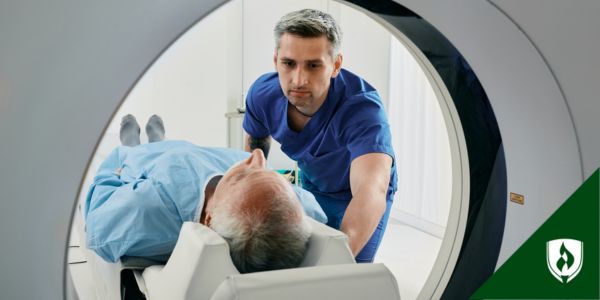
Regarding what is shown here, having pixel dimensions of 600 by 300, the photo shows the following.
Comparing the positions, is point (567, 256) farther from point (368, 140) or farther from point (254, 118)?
point (254, 118)

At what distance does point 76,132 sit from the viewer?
700 mm

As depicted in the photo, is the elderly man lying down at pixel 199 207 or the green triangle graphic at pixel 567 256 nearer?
the green triangle graphic at pixel 567 256

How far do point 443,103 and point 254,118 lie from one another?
95 centimetres

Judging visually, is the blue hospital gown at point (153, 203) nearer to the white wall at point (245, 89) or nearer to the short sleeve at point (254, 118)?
the short sleeve at point (254, 118)

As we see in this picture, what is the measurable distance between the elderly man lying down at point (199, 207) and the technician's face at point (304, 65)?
30 centimetres

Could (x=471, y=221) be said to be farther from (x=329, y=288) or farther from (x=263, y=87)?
(x=263, y=87)

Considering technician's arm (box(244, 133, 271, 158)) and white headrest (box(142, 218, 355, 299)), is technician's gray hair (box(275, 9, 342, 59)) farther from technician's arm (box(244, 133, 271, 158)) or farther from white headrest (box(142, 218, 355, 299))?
white headrest (box(142, 218, 355, 299))

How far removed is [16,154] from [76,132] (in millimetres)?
68

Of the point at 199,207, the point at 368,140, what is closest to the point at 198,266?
the point at 199,207

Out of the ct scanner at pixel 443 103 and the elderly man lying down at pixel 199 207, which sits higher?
the ct scanner at pixel 443 103

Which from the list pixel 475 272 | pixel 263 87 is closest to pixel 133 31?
pixel 475 272

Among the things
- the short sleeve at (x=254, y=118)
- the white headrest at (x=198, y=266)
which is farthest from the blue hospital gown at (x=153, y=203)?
the white headrest at (x=198, y=266)

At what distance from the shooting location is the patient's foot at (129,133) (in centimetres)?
314

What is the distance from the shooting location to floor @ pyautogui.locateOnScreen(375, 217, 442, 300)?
2.83 meters
